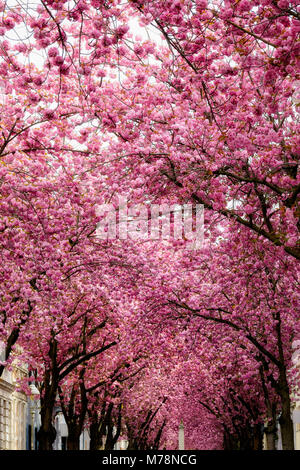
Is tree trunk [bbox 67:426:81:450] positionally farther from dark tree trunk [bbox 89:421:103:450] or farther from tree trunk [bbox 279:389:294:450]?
tree trunk [bbox 279:389:294:450]

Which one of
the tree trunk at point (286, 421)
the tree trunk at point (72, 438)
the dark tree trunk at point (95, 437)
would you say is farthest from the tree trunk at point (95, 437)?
the tree trunk at point (286, 421)

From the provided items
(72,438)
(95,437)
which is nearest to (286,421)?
(72,438)

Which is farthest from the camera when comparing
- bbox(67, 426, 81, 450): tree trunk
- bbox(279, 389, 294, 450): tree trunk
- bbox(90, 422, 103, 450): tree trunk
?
bbox(90, 422, 103, 450): tree trunk

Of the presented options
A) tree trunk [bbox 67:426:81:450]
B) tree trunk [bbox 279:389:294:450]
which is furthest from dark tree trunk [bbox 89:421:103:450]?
tree trunk [bbox 279:389:294:450]

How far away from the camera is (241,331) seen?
20156 mm

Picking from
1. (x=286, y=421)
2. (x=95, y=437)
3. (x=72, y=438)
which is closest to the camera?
(x=286, y=421)

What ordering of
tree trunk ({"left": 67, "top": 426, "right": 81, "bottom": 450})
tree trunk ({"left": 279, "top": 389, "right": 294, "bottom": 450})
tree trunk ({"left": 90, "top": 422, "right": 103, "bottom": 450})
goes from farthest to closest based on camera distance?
1. tree trunk ({"left": 90, "top": 422, "right": 103, "bottom": 450})
2. tree trunk ({"left": 67, "top": 426, "right": 81, "bottom": 450})
3. tree trunk ({"left": 279, "top": 389, "right": 294, "bottom": 450})

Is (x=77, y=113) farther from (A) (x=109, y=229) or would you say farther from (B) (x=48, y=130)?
(A) (x=109, y=229)

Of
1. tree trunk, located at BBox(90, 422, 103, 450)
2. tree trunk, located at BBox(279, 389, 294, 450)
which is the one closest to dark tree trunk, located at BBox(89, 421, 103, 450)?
tree trunk, located at BBox(90, 422, 103, 450)

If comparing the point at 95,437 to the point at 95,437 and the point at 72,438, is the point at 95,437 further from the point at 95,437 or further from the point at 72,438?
the point at 72,438

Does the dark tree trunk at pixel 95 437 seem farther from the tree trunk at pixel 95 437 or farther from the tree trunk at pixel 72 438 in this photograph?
the tree trunk at pixel 72 438

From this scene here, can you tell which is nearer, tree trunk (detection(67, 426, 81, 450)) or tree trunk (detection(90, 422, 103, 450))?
tree trunk (detection(67, 426, 81, 450))

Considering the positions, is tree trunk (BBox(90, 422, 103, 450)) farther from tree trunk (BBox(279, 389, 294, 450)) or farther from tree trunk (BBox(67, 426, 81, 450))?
tree trunk (BBox(279, 389, 294, 450))
